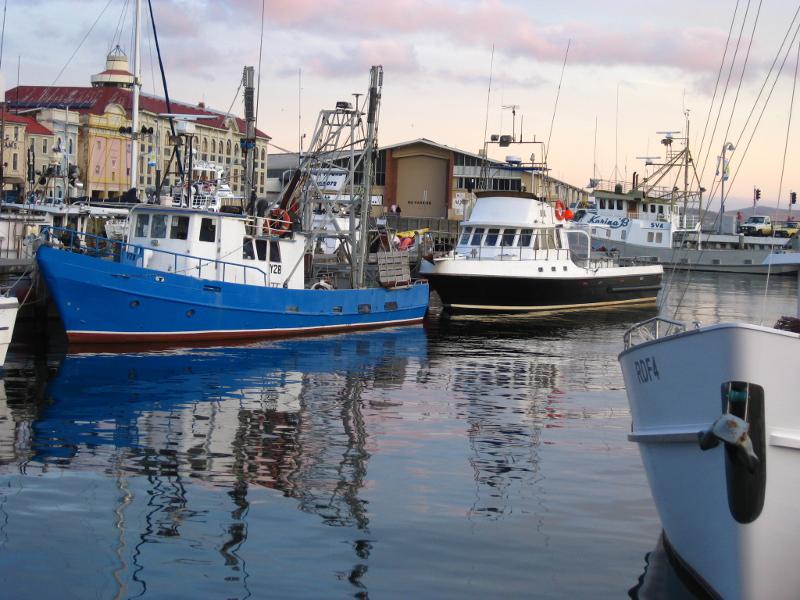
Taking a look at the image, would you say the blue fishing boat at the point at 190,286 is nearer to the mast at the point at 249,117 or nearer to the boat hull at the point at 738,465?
the mast at the point at 249,117

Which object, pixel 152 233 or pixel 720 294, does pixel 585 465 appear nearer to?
pixel 152 233

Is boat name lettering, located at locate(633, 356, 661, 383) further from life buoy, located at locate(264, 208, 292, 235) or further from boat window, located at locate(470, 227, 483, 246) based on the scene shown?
boat window, located at locate(470, 227, 483, 246)

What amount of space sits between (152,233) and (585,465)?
16.8m

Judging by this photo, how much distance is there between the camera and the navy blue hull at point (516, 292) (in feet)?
124

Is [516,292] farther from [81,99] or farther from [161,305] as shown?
[81,99]

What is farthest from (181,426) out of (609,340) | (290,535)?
(609,340)

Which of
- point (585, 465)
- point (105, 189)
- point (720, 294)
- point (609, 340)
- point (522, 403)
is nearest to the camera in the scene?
Answer: point (585, 465)

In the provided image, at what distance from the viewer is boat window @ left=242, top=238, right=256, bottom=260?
95.2 ft

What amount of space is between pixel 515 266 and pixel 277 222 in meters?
11.0

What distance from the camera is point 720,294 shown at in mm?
52312

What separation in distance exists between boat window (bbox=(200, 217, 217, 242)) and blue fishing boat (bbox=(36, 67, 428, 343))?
3 centimetres

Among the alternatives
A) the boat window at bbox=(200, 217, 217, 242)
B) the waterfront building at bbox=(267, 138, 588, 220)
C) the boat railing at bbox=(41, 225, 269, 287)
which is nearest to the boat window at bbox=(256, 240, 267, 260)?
the boat railing at bbox=(41, 225, 269, 287)

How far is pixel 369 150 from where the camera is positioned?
33312 millimetres

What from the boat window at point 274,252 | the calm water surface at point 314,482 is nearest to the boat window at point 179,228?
the boat window at point 274,252
